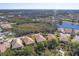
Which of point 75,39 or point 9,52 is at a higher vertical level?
point 75,39

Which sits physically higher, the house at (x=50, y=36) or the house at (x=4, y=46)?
the house at (x=50, y=36)

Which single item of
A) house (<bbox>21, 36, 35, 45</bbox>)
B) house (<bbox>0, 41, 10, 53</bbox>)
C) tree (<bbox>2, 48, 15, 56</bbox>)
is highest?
house (<bbox>21, 36, 35, 45</bbox>)

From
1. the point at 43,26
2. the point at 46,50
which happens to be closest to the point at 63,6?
the point at 43,26

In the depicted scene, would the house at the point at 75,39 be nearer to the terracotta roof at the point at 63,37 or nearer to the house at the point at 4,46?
the terracotta roof at the point at 63,37

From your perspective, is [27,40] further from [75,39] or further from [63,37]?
[75,39]

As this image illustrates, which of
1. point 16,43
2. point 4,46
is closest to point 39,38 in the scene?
point 16,43

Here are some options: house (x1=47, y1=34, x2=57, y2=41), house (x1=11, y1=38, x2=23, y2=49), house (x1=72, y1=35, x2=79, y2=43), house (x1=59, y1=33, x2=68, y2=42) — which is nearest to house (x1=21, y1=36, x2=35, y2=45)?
house (x1=11, y1=38, x2=23, y2=49)

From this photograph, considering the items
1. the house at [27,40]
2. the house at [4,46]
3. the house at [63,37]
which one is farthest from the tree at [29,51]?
the house at [63,37]

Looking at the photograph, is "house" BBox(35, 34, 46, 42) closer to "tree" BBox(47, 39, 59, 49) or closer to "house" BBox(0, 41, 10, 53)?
"tree" BBox(47, 39, 59, 49)

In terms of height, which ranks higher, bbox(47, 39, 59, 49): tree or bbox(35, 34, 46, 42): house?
bbox(35, 34, 46, 42): house

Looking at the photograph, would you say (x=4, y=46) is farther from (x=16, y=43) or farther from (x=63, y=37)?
(x=63, y=37)

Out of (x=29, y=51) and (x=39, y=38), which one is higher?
(x=39, y=38)
